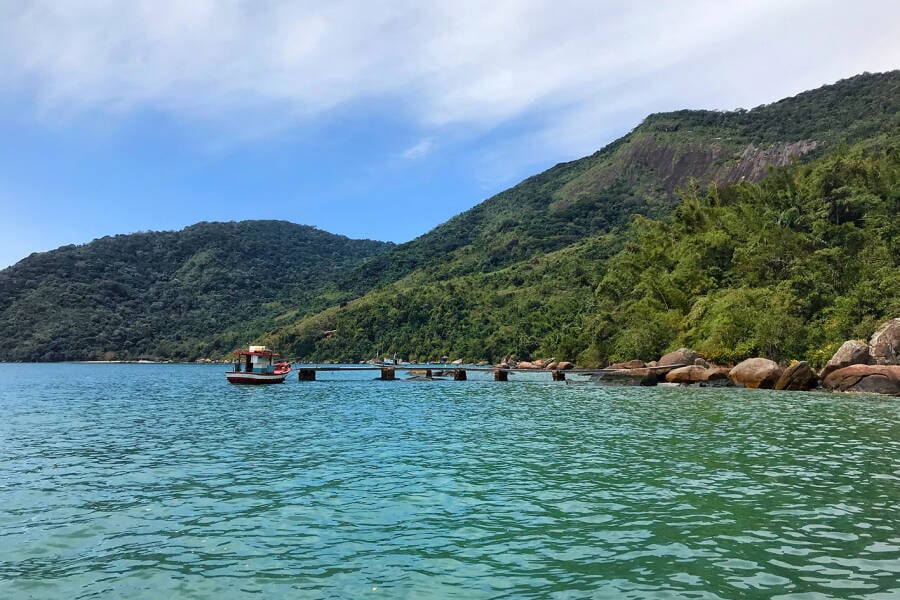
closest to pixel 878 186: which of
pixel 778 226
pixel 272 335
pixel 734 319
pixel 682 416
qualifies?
pixel 778 226

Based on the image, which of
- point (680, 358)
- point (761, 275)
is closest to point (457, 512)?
point (680, 358)

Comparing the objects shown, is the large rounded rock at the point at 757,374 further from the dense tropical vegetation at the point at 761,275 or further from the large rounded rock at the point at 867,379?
the dense tropical vegetation at the point at 761,275

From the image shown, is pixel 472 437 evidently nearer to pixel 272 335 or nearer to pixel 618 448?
pixel 618 448

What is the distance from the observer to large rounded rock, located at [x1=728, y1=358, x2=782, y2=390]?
4816cm

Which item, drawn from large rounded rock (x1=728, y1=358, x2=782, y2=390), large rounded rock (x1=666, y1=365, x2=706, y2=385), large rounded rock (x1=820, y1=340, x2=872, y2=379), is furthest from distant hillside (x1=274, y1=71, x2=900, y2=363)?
large rounded rock (x1=666, y1=365, x2=706, y2=385)

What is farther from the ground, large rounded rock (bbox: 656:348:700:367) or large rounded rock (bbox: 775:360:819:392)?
large rounded rock (bbox: 656:348:700:367)

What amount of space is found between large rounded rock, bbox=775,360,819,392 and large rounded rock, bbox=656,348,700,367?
509 inches

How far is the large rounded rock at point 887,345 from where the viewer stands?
4406 cm

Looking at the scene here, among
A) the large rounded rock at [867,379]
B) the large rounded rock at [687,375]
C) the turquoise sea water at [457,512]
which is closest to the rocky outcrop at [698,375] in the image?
the large rounded rock at [687,375]

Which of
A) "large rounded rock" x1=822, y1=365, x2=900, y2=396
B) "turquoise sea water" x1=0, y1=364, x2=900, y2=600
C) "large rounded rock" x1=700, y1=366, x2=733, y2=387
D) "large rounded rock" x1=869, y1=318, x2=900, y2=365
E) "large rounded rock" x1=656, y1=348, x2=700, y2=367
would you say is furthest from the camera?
"large rounded rock" x1=656, y1=348, x2=700, y2=367

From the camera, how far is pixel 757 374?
49.0 m

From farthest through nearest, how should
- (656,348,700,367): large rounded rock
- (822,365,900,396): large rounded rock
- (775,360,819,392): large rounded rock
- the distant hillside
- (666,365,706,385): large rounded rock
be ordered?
(656,348,700,367): large rounded rock, the distant hillside, (666,365,706,385): large rounded rock, (775,360,819,392): large rounded rock, (822,365,900,396): large rounded rock

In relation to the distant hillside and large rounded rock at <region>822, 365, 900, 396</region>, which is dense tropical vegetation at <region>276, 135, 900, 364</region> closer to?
the distant hillside

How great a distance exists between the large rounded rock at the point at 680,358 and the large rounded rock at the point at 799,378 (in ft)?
42.4
